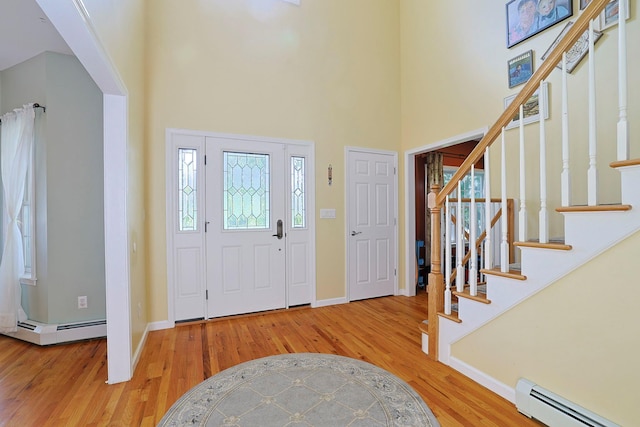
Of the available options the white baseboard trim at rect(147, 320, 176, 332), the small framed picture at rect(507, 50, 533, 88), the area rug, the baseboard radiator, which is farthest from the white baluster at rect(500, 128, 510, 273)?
the white baseboard trim at rect(147, 320, 176, 332)

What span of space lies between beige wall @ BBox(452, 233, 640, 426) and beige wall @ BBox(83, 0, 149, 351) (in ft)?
8.86

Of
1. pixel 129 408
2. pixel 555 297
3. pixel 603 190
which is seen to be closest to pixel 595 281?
pixel 555 297

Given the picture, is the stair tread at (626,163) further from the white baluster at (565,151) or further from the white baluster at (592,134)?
the white baluster at (565,151)

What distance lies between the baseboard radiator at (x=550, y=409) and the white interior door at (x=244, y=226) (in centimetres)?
254

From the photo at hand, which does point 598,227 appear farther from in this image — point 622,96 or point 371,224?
point 371,224

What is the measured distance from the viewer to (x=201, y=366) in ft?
7.41

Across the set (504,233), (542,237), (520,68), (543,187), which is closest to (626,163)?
(543,187)

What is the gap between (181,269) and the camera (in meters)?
3.16

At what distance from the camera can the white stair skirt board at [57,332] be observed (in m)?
2.64

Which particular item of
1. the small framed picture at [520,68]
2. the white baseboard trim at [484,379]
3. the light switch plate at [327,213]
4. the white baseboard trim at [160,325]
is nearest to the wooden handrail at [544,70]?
the small framed picture at [520,68]

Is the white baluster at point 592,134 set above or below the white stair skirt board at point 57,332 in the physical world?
above

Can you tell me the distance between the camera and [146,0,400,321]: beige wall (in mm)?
3062

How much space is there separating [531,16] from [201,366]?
14.4 feet

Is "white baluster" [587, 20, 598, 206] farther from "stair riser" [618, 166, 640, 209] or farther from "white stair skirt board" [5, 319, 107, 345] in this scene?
"white stair skirt board" [5, 319, 107, 345]
